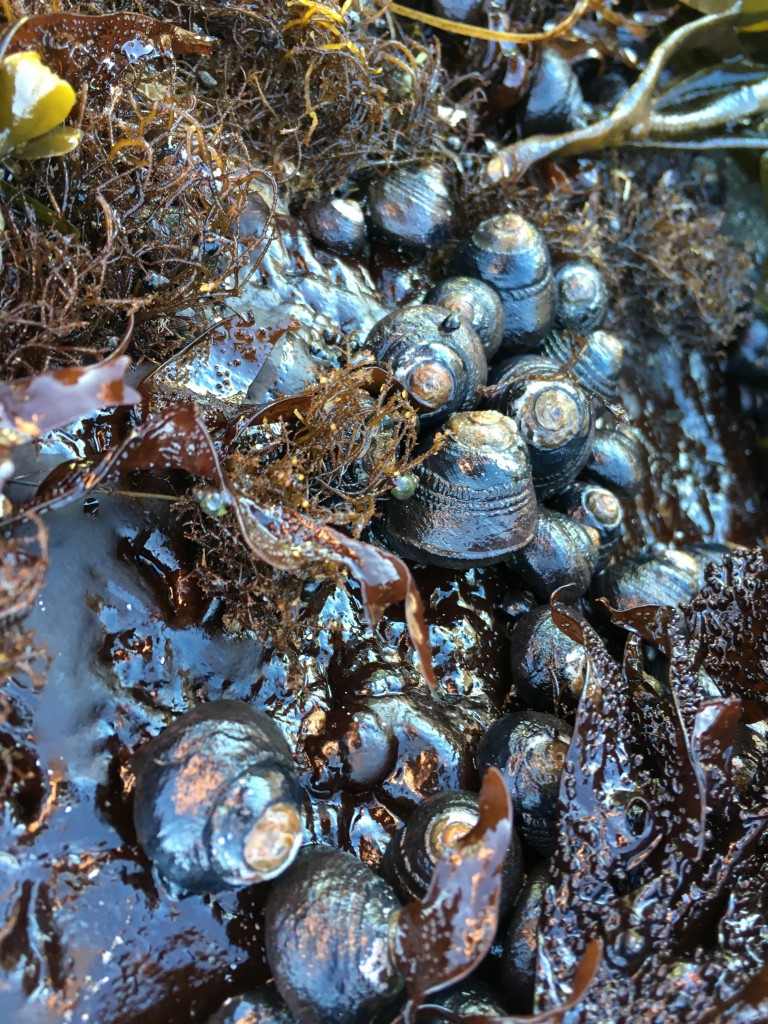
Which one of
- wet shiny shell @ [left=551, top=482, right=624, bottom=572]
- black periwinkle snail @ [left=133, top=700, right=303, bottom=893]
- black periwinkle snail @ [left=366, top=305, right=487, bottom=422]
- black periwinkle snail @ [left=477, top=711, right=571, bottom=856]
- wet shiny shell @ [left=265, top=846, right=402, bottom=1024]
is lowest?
wet shiny shell @ [left=551, top=482, right=624, bottom=572]

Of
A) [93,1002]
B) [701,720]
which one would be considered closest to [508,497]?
[701,720]

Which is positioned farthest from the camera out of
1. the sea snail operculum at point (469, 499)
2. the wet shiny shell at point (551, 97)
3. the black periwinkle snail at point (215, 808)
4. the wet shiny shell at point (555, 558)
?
the wet shiny shell at point (551, 97)

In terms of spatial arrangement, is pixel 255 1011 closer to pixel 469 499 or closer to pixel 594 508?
pixel 469 499

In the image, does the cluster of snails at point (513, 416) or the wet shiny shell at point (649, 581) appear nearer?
the cluster of snails at point (513, 416)

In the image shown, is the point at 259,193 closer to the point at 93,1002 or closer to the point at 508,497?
the point at 508,497

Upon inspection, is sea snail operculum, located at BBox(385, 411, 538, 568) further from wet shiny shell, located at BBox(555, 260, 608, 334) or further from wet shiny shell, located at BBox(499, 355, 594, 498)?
wet shiny shell, located at BBox(555, 260, 608, 334)

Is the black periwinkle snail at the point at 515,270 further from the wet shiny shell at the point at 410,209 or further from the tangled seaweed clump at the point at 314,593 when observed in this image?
the wet shiny shell at the point at 410,209

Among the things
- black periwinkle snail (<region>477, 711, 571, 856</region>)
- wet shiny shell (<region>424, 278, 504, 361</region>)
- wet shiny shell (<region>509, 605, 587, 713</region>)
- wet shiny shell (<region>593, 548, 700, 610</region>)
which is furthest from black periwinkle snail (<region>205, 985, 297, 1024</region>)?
wet shiny shell (<region>424, 278, 504, 361</region>)

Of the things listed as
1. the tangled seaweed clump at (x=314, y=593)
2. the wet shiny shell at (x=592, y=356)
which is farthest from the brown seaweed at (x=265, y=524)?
the wet shiny shell at (x=592, y=356)
